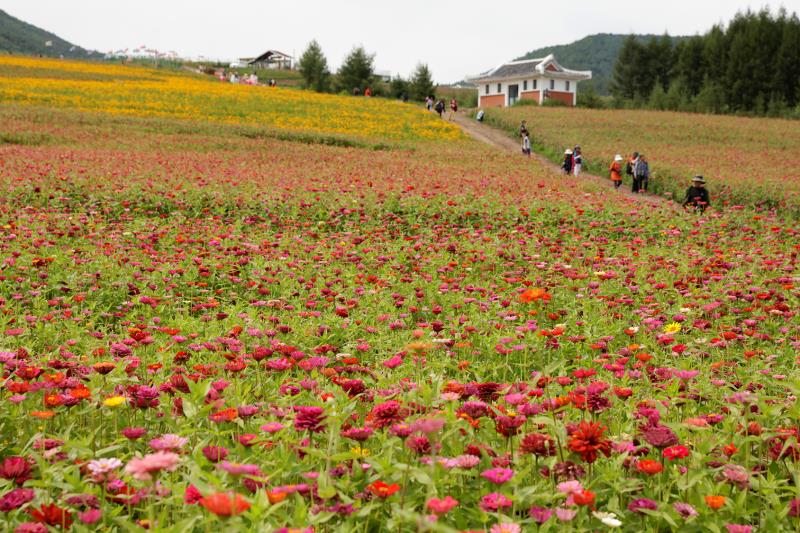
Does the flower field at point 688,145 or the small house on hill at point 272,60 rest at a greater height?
the small house on hill at point 272,60

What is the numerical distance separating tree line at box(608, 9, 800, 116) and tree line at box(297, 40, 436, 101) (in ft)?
64.0

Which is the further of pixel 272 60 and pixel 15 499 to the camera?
pixel 272 60

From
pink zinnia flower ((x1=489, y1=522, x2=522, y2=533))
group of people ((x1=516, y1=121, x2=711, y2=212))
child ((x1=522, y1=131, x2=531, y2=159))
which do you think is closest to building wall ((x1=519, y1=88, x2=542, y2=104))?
group of people ((x1=516, y1=121, x2=711, y2=212))

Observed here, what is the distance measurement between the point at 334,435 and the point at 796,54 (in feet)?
242

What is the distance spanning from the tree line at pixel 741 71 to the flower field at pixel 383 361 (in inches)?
2070

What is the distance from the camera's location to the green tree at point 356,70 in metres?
62.0

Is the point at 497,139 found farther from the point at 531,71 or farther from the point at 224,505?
the point at 224,505

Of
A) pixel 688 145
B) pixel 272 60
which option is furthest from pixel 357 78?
pixel 272 60

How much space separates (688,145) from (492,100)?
124 feet

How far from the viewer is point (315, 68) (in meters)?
64.9

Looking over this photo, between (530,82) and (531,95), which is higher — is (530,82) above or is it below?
above

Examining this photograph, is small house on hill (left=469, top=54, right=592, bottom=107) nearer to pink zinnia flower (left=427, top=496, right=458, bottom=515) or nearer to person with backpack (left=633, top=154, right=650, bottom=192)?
person with backpack (left=633, top=154, right=650, bottom=192)

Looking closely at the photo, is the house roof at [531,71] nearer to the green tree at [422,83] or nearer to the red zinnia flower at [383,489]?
the green tree at [422,83]

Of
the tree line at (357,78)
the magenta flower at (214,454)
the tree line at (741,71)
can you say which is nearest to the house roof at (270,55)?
the tree line at (357,78)
